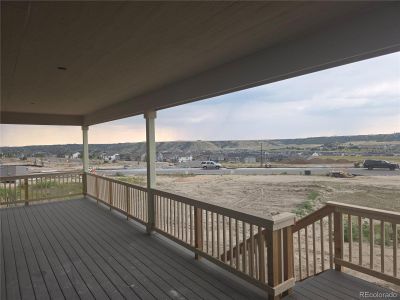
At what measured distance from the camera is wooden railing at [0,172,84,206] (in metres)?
7.33

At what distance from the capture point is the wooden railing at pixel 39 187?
24.0 feet

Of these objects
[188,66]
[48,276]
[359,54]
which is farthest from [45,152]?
[359,54]

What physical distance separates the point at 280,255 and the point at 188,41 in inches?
89.0

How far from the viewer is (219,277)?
3.12 m

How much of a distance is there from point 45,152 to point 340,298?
1210 centimetres

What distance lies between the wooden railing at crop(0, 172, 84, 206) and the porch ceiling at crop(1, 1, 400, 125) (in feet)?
13.7

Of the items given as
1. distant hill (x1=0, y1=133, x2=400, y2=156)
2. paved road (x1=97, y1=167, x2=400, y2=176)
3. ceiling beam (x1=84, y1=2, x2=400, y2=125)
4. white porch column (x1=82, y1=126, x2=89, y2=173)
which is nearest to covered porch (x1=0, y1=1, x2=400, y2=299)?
ceiling beam (x1=84, y1=2, x2=400, y2=125)

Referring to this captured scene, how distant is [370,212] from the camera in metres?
2.73

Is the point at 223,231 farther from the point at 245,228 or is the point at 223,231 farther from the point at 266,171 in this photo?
the point at 266,171

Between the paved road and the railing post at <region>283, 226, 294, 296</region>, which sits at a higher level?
the railing post at <region>283, 226, 294, 296</region>

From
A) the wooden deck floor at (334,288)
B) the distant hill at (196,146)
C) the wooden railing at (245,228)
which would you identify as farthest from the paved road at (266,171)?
the wooden deck floor at (334,288)

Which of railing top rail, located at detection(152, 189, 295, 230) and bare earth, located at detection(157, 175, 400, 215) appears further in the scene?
bare earth, located at detection(157, 175, 400, 215)

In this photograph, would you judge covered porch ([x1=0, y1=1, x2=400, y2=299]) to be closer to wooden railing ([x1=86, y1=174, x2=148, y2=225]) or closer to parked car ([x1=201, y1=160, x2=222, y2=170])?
wooden railing ([x1=86, y1=174, x2=148, y2=225])

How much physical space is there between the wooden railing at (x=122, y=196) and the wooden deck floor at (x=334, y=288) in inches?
121
